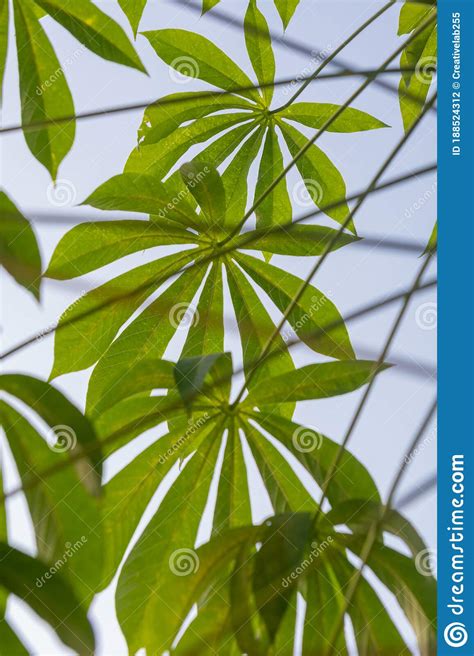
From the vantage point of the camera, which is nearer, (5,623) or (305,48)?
(5,623)

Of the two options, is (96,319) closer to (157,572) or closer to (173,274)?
(173,274)

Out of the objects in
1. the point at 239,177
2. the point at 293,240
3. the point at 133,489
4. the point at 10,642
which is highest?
the point at 239,177

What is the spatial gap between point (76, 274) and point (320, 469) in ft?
1.81

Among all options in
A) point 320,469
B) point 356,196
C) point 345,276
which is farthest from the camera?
point 345,276

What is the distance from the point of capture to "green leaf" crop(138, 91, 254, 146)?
4.95 ft

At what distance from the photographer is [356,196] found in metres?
1.31

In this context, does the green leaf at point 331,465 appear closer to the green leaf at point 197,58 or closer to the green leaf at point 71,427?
the green leaf at point 71,427

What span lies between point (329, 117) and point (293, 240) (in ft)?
1.00

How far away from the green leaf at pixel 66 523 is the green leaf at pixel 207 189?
595mm

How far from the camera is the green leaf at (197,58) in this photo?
5.19 ft

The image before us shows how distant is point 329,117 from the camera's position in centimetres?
161

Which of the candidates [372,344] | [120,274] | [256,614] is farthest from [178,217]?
[256,614]

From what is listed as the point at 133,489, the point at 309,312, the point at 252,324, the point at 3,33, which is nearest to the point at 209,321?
the point at 252,324

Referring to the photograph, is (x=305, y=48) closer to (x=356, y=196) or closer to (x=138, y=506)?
(x=356, y=196)
